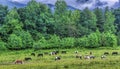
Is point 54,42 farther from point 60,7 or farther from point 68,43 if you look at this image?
point 60,7

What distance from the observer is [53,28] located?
9044 cm

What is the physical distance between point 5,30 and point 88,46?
1937 cm

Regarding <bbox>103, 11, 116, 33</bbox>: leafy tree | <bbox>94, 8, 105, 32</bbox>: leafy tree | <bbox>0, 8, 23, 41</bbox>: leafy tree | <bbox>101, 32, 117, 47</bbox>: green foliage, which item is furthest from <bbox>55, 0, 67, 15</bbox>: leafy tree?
<bbox>101, 32, 117, 47</bbox>: green foliage

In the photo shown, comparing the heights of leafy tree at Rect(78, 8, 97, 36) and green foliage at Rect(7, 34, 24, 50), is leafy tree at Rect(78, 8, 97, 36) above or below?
above

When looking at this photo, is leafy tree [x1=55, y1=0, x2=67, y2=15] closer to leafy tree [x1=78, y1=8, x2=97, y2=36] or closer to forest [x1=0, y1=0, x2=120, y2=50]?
forest [x1=0, y1=0, x2=120, y2=50]

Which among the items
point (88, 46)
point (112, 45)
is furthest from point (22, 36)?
point (112, 45)

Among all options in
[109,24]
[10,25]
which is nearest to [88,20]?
[109,24]

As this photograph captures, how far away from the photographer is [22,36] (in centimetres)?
8262

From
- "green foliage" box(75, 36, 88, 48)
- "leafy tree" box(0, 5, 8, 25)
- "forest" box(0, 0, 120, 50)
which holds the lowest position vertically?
"green foliage" box(75, 36, 88, 48)

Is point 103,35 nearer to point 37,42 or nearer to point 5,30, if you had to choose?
point 37,42

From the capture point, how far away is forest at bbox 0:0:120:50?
81.6 meters

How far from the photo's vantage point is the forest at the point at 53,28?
81.6 meters

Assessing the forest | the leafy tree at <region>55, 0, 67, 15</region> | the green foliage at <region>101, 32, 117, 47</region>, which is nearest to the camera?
the forest

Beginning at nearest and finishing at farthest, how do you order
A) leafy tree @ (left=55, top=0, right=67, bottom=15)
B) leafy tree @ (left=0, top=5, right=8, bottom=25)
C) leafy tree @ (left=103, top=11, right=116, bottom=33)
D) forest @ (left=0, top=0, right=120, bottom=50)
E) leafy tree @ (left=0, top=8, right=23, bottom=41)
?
1. forest @ (left=0, top=0, right=120, bottom=50)
2. leafy tree @ (left=0, top=8, right=23, bottom=41)
3. leafy tree @ (left=0, top=5, right=8, bottom=25)
4. leafy tree @ (left=55, top=0, right=67, bottom=15)
5. leafy tree @ (left=103, top=11, right=116, bottom=33)
